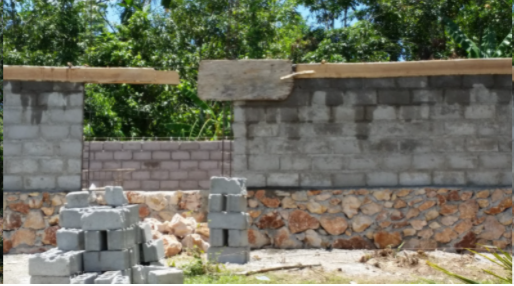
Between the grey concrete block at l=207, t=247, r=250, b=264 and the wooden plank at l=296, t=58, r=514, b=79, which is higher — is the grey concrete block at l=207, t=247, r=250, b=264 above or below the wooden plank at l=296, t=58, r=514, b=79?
below

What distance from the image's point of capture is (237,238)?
774cm

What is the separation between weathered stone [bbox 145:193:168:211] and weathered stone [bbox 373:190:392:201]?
9.68 ft

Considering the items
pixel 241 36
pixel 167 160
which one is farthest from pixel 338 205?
pixel 241 36

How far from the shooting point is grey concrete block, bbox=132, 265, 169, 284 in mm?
6270

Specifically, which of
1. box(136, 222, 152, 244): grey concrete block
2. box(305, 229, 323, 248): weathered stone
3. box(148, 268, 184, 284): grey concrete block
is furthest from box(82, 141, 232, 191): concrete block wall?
box(148, 268, 184, 284): grey concrete block

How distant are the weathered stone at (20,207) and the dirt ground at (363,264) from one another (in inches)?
23.7

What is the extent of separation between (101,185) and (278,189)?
4962 mm

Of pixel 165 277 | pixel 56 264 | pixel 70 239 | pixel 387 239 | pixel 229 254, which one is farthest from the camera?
pixel 387 239

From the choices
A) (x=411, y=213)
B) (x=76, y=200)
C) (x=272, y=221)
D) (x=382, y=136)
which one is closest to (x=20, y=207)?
(x=76, y=200)

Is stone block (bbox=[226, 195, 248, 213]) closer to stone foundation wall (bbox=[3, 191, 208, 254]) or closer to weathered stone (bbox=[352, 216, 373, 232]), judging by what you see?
weathered stone (bbox=[352, 216, 373, 232])

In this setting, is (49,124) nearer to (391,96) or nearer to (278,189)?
(278,189)

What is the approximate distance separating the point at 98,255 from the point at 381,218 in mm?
3805

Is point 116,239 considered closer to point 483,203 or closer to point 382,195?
point 382,195

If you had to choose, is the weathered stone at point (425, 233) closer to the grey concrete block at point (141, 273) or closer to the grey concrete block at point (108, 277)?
the grey concrete block at point (141, 273)
